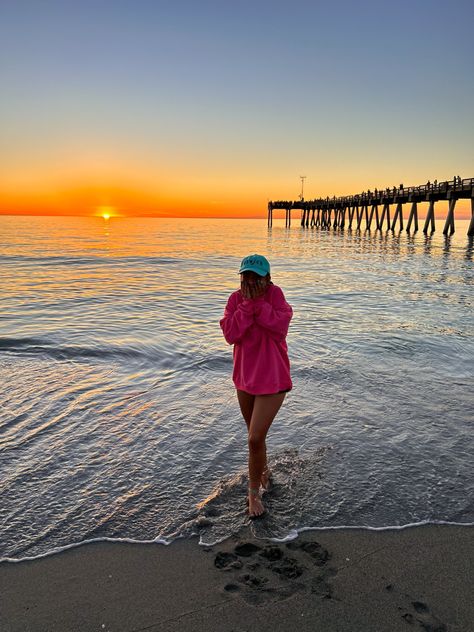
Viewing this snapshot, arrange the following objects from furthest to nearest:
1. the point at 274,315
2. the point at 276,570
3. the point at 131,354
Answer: the point at 131,354 < the point at 274,315 < the point at 276,570

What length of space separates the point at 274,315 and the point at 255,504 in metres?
1.41

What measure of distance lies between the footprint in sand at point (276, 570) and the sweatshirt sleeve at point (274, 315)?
1396 mm

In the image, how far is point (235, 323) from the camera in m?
3.32

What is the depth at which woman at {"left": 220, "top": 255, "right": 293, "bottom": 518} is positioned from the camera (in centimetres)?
327

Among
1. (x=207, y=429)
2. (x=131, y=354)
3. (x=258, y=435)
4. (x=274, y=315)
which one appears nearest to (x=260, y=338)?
(x=274, y=315)

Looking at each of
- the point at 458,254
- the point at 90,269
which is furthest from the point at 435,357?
the point at 458,254

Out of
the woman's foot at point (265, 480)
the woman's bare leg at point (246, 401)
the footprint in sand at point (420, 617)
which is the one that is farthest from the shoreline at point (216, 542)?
the woman's bare leg at point (246, 401)

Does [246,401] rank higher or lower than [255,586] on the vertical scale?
higher

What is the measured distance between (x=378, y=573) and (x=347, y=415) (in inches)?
103

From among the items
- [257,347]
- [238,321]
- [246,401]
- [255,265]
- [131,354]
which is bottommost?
[131,354]

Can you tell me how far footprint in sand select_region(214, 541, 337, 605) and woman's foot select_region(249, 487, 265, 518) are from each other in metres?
0.33

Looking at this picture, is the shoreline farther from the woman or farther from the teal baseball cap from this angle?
the teal baseball cap

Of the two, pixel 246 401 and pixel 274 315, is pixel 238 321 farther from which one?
pixel 246 401

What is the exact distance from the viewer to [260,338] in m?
3.41
